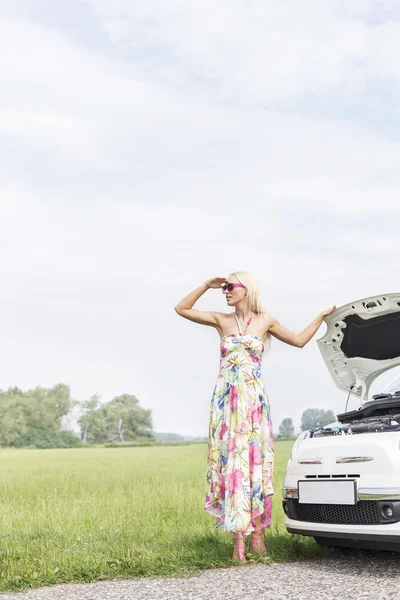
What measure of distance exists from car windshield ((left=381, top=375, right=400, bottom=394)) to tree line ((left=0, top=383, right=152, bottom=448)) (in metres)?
63.1

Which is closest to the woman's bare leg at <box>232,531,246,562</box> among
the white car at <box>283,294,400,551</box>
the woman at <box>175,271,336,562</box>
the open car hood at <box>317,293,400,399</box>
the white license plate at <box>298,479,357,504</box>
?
the woman at <box>175,271,336,562</box>

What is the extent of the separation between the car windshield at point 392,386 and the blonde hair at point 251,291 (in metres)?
1.38

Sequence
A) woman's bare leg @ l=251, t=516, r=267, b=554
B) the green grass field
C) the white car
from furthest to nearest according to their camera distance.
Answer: woman's bare leg @ l=251, t=516, r=267, b=554, the green grass field, the white car

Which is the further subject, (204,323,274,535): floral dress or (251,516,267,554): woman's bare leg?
(251,516,267,554): woman's bare leg

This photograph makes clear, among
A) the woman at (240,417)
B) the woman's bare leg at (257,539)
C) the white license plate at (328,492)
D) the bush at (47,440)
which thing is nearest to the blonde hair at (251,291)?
the woman at (240,417)

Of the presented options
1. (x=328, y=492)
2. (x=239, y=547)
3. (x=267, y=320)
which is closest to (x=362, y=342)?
(x=267, y=320)

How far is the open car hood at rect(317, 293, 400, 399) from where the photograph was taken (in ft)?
20.8

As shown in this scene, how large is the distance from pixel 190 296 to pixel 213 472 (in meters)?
1.51

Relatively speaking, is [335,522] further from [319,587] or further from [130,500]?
[130,500]

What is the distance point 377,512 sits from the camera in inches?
201

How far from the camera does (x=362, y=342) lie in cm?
659

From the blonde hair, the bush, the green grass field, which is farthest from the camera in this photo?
the bush

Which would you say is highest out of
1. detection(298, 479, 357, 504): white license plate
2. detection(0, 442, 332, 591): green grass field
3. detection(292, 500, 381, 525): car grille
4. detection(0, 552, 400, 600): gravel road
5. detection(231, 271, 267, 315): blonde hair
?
detection(231, 271, 267, 315): blonde hair

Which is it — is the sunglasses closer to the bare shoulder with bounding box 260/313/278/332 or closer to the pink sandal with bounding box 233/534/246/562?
the bare shoulder with bounding box 260/313/278/332
